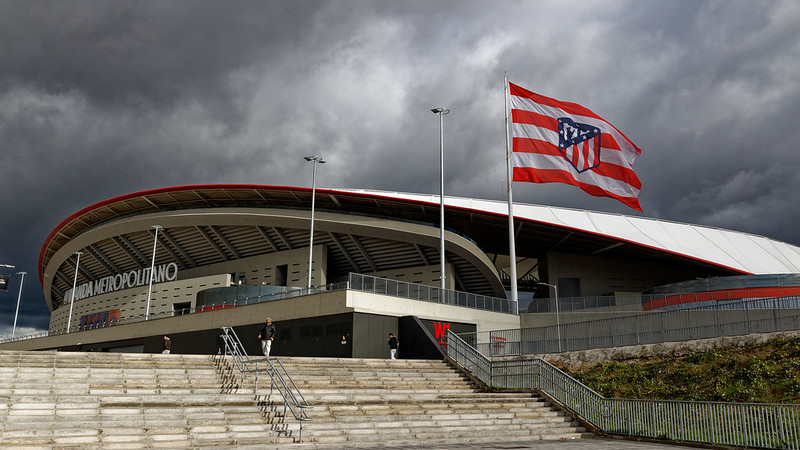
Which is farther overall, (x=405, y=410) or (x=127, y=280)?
(x=127, y=280)

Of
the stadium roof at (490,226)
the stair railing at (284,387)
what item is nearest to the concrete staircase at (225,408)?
the stair railing at (284,387)

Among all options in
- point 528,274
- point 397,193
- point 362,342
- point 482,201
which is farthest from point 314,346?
point 528,274

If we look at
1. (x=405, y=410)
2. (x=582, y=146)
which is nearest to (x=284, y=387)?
(x=405, y=410)

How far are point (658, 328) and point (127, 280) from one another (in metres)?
42.8

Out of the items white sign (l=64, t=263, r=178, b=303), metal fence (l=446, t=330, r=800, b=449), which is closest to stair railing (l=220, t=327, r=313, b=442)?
metal fence (l=446, t=330, r=800, b=449)

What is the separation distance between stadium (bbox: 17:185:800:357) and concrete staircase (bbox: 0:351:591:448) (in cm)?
840

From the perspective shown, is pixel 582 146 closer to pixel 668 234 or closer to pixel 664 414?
pixel 664 414

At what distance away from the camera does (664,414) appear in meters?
14.1

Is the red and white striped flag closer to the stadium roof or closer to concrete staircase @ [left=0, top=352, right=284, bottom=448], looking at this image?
the stadium roof

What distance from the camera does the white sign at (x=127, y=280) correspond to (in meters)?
48.2

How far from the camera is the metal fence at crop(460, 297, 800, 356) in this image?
64.5 feet

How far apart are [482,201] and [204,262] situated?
904 inches

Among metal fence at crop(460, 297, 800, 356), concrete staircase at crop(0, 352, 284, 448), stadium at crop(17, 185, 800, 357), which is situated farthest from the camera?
stadium at crop(17, 185, 800, 357)

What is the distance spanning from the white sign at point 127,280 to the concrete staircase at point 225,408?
3280cm
